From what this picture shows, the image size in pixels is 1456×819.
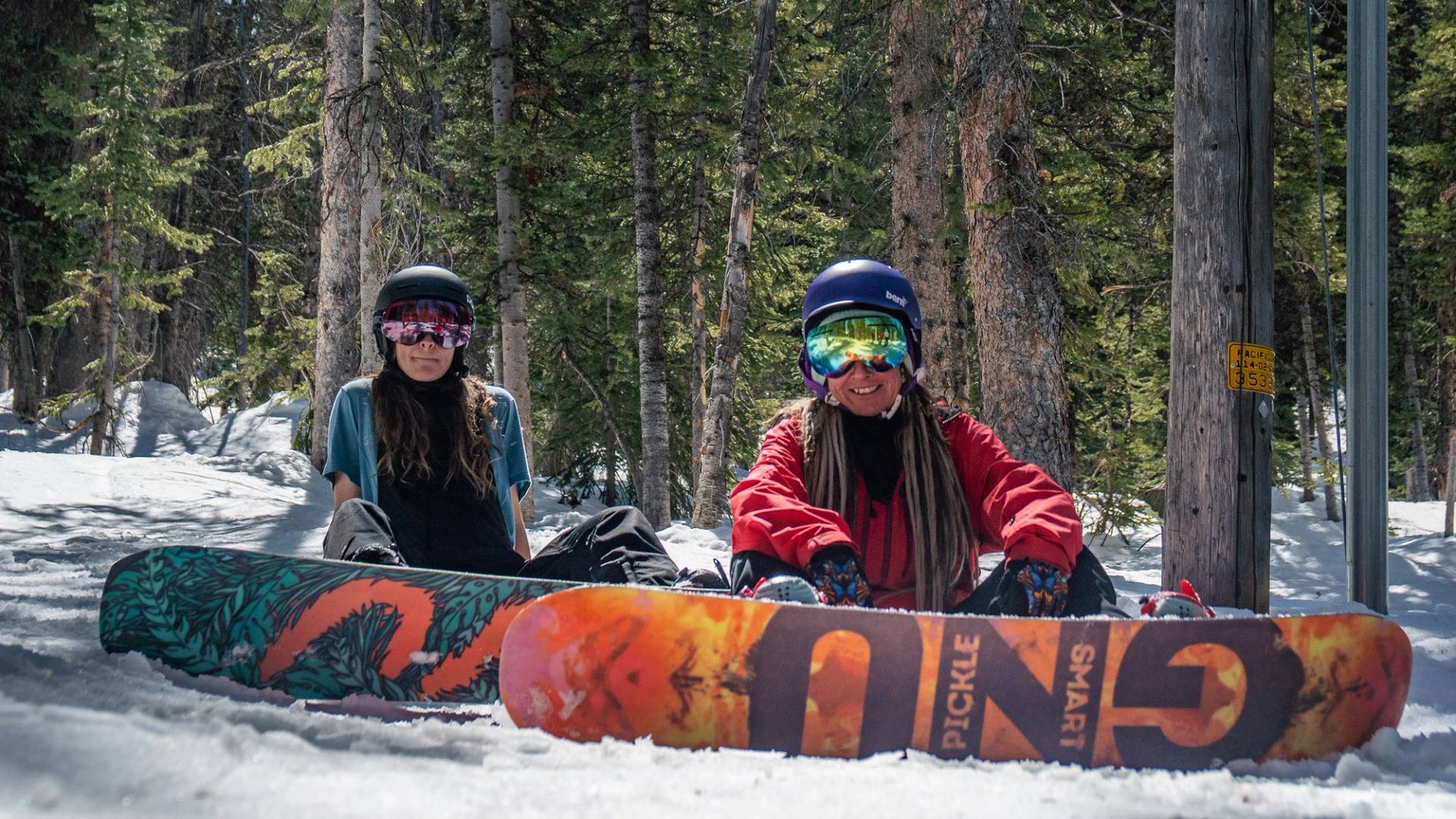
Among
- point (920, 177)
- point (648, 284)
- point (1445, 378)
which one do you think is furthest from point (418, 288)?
point (1445, 378)

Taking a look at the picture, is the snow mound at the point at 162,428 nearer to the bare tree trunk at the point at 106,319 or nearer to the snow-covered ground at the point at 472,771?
the bare tree trunk at the point at 106,319

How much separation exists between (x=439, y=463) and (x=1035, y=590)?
8.03ft

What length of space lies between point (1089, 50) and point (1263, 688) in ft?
27.7

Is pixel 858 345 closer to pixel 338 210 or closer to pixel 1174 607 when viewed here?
pixel 1174 607

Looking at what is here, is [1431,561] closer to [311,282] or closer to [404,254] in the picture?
[404,254]

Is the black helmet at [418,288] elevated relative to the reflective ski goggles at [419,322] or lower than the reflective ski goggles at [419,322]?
elevated

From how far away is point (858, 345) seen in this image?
3.33 metres

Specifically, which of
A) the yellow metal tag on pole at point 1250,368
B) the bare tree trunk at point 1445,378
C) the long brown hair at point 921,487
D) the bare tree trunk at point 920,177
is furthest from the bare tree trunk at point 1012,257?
the bare tree trunk at point 1445,378

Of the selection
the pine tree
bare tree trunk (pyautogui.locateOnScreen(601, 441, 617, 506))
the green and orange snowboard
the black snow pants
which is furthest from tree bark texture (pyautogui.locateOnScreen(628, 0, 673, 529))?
the green and orange snowboard

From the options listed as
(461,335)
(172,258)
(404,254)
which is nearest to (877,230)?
(404,254)

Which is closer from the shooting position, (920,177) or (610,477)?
(920,177)

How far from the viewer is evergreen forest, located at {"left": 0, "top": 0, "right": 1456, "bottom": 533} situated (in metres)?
9.32

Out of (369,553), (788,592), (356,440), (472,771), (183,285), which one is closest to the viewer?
(472,771)

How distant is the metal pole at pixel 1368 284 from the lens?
4910mm
